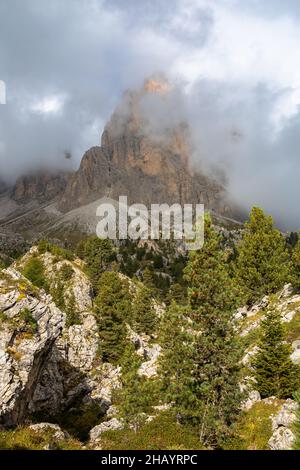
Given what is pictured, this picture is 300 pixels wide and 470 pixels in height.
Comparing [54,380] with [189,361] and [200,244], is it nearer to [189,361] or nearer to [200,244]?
[189,361]

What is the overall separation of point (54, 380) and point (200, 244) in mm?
21098

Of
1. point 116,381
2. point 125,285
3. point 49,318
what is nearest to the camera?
point 49,318

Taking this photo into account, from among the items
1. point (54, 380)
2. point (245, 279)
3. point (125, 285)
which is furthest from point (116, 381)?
point (125, 285)

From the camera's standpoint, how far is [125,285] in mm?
82688

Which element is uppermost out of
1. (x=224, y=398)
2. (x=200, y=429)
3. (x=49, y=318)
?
(x=49, y=318)

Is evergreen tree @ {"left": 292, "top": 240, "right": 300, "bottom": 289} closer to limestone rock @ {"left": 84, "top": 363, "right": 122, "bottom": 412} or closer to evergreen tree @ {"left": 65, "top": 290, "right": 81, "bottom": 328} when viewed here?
limestone rock @ {"left": 84, "top": 363, "right": 122, "bottom": 412}

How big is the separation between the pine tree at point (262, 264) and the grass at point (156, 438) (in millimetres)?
23722

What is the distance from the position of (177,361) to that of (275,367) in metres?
7.64

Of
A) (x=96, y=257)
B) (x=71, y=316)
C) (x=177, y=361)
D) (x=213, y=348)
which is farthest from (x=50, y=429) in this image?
(x=96, y=257)

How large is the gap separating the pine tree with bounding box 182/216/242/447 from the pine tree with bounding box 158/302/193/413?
0.44 meters

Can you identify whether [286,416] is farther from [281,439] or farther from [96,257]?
[96,257]

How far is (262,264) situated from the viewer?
4466cm

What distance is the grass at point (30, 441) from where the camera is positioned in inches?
627

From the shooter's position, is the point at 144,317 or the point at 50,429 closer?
the point at 50,429
